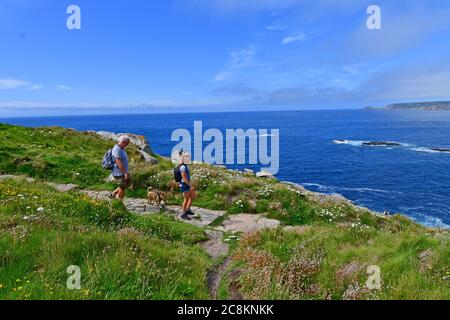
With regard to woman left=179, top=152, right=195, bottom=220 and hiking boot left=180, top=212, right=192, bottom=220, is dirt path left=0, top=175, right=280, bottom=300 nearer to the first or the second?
hiking boot left=180, top=212, right=192, bottom=220

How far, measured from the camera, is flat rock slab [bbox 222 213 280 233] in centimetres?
1271

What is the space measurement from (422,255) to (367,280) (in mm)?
1996

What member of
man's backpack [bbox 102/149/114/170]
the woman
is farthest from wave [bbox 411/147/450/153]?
man's backpack [bbox 102/149/114/170]

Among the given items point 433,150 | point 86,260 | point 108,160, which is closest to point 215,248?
point 86,260

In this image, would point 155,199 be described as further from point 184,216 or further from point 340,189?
point 340,189

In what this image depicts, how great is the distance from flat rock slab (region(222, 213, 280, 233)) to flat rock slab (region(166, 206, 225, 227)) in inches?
22.9

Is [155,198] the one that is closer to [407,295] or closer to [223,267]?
[223,267]

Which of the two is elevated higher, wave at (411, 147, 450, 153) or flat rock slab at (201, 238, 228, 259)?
flat rock slab at (201, 238, 228, 259)

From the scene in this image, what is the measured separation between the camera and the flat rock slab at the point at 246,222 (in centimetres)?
1271

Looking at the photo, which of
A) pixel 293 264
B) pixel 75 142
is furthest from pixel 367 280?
pixel 75 142

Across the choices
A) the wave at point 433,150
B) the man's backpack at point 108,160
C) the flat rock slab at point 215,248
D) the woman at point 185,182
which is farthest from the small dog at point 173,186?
the wave at point 433,150

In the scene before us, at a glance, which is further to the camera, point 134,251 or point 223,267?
point 223,267

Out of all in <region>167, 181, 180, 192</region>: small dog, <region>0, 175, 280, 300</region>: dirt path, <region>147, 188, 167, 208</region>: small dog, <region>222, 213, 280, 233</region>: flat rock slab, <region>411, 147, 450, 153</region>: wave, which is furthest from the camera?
<region>411, 147, 450, 153</region>: wave
